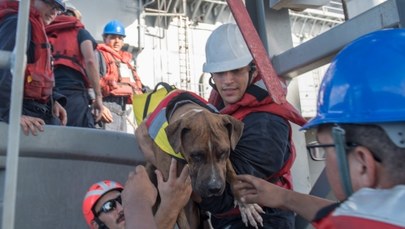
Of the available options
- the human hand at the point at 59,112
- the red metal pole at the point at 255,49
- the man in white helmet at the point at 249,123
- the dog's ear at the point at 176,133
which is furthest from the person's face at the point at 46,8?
the red metal pole at the point at 255,49

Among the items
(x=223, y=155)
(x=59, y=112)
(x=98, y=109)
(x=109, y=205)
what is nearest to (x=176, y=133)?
(x=223, y=155)

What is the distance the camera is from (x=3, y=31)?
10.4 ft

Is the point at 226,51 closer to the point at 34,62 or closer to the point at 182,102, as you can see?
the point at 182,102

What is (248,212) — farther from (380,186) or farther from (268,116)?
(380,186)

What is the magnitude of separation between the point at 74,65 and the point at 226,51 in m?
2.03

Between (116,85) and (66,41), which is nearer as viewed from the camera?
(66,41)

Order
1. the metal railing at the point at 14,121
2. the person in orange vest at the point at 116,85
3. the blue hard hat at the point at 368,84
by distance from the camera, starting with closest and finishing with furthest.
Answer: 1. the blue hard hat at the point at 368,84
2. the metal railing at the point at 14,121
3. the person in orange vest at the point at 116,85

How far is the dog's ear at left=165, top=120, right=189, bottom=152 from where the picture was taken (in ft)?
9.34

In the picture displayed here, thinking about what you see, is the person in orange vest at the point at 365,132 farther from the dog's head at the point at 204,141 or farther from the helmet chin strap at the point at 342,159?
the dog's head at the point at 204,141

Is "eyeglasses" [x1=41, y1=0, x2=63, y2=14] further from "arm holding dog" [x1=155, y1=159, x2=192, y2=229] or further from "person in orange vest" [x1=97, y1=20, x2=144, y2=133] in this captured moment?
"person in orange vest" [x1=97, y1=20, x2=144, y2=133]

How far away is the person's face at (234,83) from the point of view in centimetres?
276

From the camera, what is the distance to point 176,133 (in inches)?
113

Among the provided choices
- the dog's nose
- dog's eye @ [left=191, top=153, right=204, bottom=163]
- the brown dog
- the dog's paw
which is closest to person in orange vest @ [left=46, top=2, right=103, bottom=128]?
the brown dog

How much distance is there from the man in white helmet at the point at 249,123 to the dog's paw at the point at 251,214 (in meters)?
0.06
